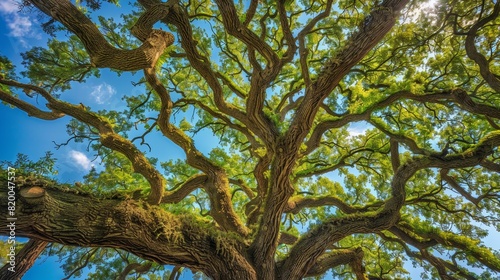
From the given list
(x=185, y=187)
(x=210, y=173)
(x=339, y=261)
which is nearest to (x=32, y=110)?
(x=185, y=187)

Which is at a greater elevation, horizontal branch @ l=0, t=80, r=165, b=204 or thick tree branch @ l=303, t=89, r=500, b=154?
thick tree branch @ l=303, t=89, r=500, b=154

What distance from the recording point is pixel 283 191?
4.36 metres

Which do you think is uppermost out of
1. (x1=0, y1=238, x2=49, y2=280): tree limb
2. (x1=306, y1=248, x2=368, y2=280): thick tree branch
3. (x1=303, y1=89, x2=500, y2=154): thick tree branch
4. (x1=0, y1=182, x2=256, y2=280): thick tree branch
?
(x1=303, y1=89, x2=500, y2=154): thick tree branch

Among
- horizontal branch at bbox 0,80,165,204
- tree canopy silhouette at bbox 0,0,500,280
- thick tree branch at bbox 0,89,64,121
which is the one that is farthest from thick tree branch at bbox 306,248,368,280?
thick tree branch at bbox 0,89,64,121

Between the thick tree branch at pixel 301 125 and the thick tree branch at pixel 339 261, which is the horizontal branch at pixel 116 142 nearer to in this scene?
the thick tree branch at pixel 301 125

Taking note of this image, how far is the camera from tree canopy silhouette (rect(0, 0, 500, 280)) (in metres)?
3.22

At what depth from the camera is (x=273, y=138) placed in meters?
4.78

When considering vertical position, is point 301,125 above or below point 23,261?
above

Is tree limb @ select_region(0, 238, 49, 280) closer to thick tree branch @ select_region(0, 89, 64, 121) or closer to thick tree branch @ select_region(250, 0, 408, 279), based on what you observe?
thick tree branch @ select_region(0, 89, 64, 121)

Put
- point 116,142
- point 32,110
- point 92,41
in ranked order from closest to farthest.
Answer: point 92,41 → point 116,142 → point 32,110

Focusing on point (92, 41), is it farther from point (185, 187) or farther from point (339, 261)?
point (339, 261)

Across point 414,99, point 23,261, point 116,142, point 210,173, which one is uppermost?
point 414,99

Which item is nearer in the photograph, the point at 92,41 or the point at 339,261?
the point at 92,41

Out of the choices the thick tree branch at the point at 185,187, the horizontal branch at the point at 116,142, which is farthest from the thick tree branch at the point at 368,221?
the horizontal branch at the point at 116,142
